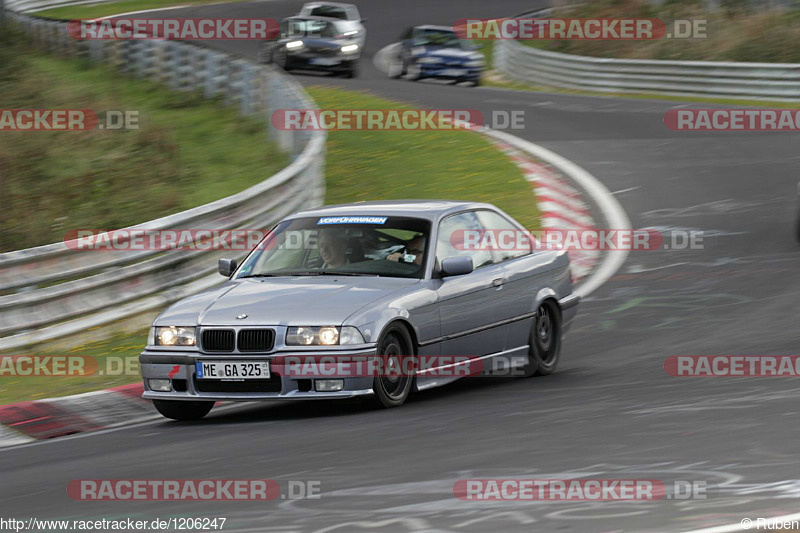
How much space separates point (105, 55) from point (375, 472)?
876 inches

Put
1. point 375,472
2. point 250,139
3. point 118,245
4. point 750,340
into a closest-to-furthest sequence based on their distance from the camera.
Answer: point 375,472, point 750,340, point 118,245, point 250,139

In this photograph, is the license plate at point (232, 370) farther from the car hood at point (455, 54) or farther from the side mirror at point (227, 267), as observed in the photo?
the car hood at point (455, 54)

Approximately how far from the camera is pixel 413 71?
117 ft

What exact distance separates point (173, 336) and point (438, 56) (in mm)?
26604

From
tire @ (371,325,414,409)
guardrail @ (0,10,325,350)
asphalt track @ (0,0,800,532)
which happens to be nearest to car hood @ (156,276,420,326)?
tire @ (371,325,414,409)

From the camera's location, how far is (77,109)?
2172 centimetres

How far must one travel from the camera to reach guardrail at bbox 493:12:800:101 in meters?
29.6

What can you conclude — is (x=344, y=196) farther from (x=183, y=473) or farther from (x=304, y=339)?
(x=183, y=473)

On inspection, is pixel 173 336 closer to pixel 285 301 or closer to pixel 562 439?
pixel 285 301

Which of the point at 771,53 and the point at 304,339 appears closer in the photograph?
the point at 304,339

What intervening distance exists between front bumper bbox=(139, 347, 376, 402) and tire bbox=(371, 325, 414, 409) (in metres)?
0.13

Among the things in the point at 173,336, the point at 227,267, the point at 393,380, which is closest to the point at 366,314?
the point at 393,380

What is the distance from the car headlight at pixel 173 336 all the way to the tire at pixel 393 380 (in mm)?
1196

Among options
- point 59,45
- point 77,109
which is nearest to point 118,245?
point 77,109
